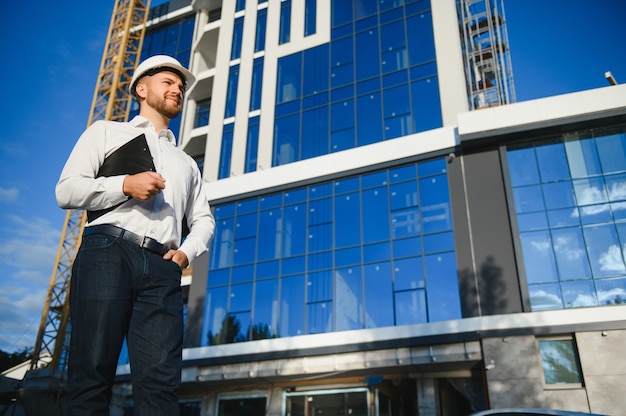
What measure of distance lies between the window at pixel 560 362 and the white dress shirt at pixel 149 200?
16920 millimetres

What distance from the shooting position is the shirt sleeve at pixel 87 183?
7.50 ft

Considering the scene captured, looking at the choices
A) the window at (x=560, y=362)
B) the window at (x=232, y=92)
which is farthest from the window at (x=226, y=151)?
the window at (x=560, y=362)

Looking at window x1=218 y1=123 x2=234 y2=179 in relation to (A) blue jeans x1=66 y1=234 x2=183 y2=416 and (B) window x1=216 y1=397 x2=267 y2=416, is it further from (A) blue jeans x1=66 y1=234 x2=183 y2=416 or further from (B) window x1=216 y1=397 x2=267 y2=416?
(A) blue jeans x1=66 y1=234 x2=183 y2=416

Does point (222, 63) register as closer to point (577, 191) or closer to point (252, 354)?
point (252, 354)

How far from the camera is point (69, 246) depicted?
130 ft

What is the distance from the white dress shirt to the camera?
2.30 metres

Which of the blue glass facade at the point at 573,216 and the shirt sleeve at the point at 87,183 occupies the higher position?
A: the blue glass facade at the point at 573,216

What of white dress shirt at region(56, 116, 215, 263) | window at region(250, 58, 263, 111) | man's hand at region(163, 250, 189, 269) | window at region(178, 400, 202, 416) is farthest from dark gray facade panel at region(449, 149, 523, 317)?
man's hand at region(163, 250, 189, 269)

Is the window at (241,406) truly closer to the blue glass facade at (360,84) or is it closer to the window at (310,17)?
the blue glass facade at (360,84)

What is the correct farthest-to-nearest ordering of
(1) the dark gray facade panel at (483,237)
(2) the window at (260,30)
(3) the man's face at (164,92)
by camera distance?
(2) the window at (260,30), (1) the dark gray facade panel at (483,237), (3) the man's face at (164,92)

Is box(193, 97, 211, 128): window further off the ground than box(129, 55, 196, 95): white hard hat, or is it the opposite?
box(193, 97, 211, 128): window

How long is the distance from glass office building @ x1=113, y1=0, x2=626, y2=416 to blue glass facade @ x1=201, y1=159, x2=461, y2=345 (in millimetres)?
56

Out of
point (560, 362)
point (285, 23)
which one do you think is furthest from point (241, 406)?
point (285, 23)

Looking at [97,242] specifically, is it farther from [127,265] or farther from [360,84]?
[360,84]
